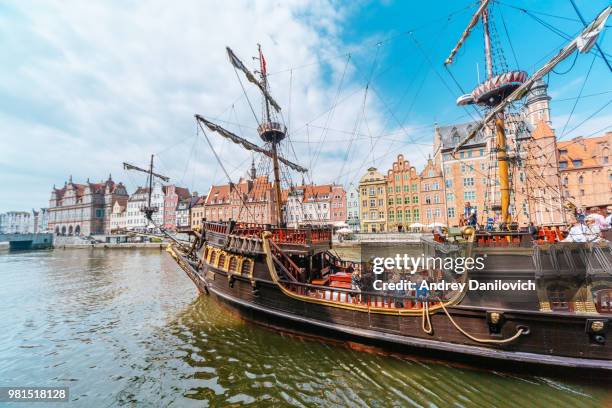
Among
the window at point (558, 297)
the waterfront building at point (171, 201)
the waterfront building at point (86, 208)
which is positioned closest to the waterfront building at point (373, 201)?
the window at point (558, 297)

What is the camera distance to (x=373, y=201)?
47031 millimetres

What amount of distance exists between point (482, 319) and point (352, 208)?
152 ft

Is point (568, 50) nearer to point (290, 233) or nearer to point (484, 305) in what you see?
point (484, 305)

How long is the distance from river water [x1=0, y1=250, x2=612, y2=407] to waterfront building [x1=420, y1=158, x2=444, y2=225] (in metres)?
39.2

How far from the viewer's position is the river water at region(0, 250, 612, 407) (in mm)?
5477

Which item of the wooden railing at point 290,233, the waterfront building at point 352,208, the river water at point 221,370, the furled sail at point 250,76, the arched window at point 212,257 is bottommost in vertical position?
the river water at point 221,370

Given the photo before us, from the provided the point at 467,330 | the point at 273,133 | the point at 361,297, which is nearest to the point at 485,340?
the point at 467,330

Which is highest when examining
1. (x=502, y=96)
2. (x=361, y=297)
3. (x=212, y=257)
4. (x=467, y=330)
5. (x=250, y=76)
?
(x=250, y=76)

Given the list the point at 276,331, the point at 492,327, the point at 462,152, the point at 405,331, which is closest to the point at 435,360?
the point at 405,331

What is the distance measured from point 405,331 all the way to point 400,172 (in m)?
41.8

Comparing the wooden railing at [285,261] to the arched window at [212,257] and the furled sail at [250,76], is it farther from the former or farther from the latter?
the furled sail at [250,76]

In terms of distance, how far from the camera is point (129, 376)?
21.8 feet

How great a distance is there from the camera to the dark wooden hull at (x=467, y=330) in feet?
18.2

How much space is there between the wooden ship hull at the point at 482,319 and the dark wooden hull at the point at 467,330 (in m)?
0.02
